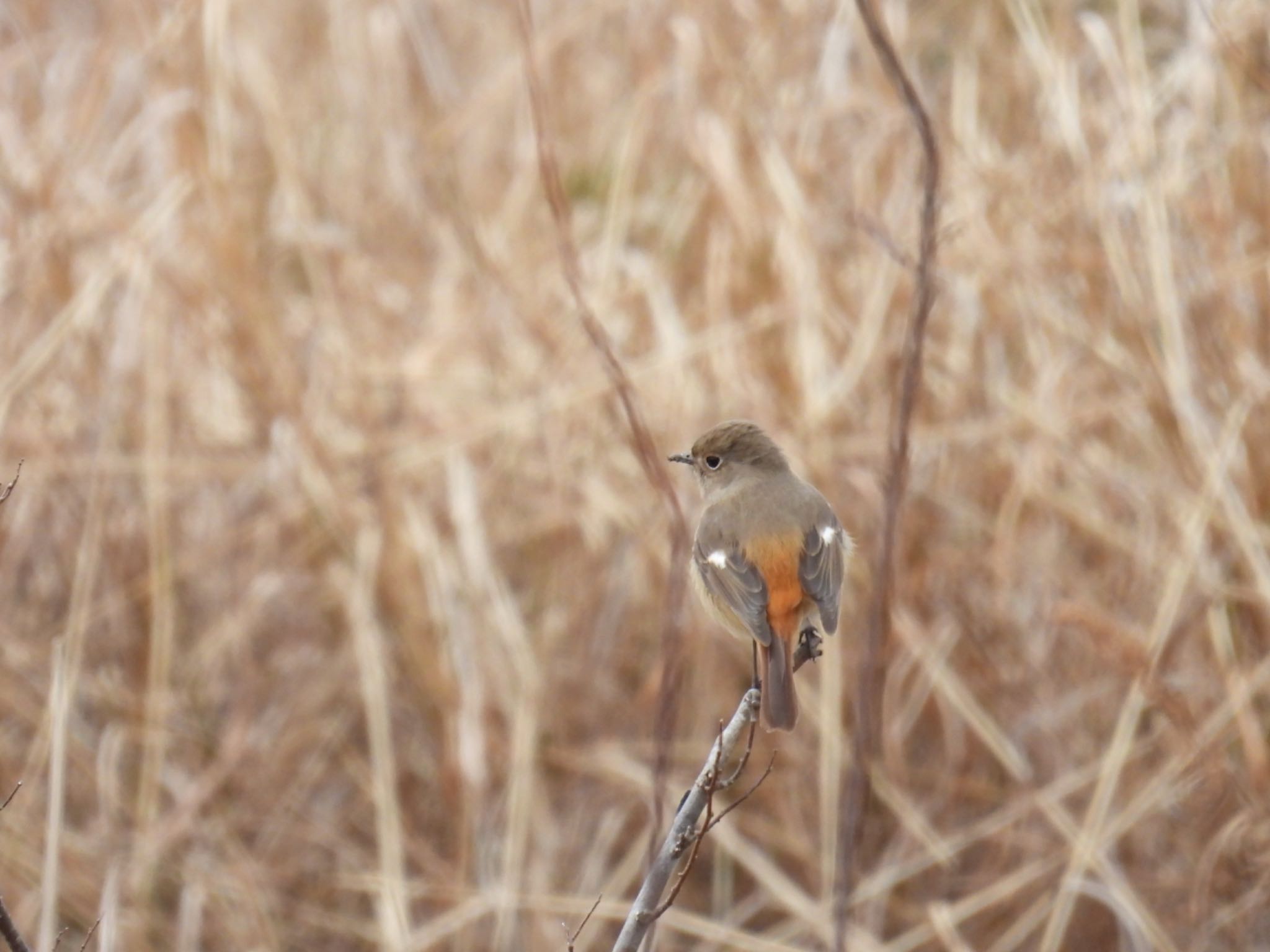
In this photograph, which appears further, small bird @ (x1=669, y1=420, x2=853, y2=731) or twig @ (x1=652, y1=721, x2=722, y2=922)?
small bird @ (x1=669, y1=420, x2=853, y2=731)

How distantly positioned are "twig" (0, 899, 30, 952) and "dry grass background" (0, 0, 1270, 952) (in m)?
1.92

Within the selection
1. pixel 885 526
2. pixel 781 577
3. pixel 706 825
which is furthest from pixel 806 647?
pixel 885 526

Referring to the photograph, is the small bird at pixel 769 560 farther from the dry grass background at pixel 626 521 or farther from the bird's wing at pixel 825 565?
the dry grass background at pixel 626 521

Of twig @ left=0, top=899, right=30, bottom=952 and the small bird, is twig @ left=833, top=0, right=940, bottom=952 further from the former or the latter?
the small bird

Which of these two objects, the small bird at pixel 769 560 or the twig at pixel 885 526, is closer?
the twig at pixel 885 526

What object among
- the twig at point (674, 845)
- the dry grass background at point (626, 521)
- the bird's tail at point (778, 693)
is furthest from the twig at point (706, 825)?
the dry grass background at point (626, 521)

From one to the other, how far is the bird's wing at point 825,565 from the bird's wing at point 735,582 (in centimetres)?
7

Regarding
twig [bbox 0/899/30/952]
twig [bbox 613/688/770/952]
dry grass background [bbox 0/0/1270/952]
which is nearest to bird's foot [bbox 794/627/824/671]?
twig [bbox 613/688/770/952]

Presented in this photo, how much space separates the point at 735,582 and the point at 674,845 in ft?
3.27

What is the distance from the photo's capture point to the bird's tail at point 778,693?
2.06 m

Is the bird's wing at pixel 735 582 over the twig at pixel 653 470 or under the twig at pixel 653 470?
under

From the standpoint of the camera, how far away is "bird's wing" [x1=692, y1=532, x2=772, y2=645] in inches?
91.3

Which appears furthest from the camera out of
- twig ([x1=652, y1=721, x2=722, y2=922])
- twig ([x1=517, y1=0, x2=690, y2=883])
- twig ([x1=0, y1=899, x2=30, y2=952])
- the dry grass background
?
the dry grass background

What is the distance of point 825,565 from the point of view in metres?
2.40
